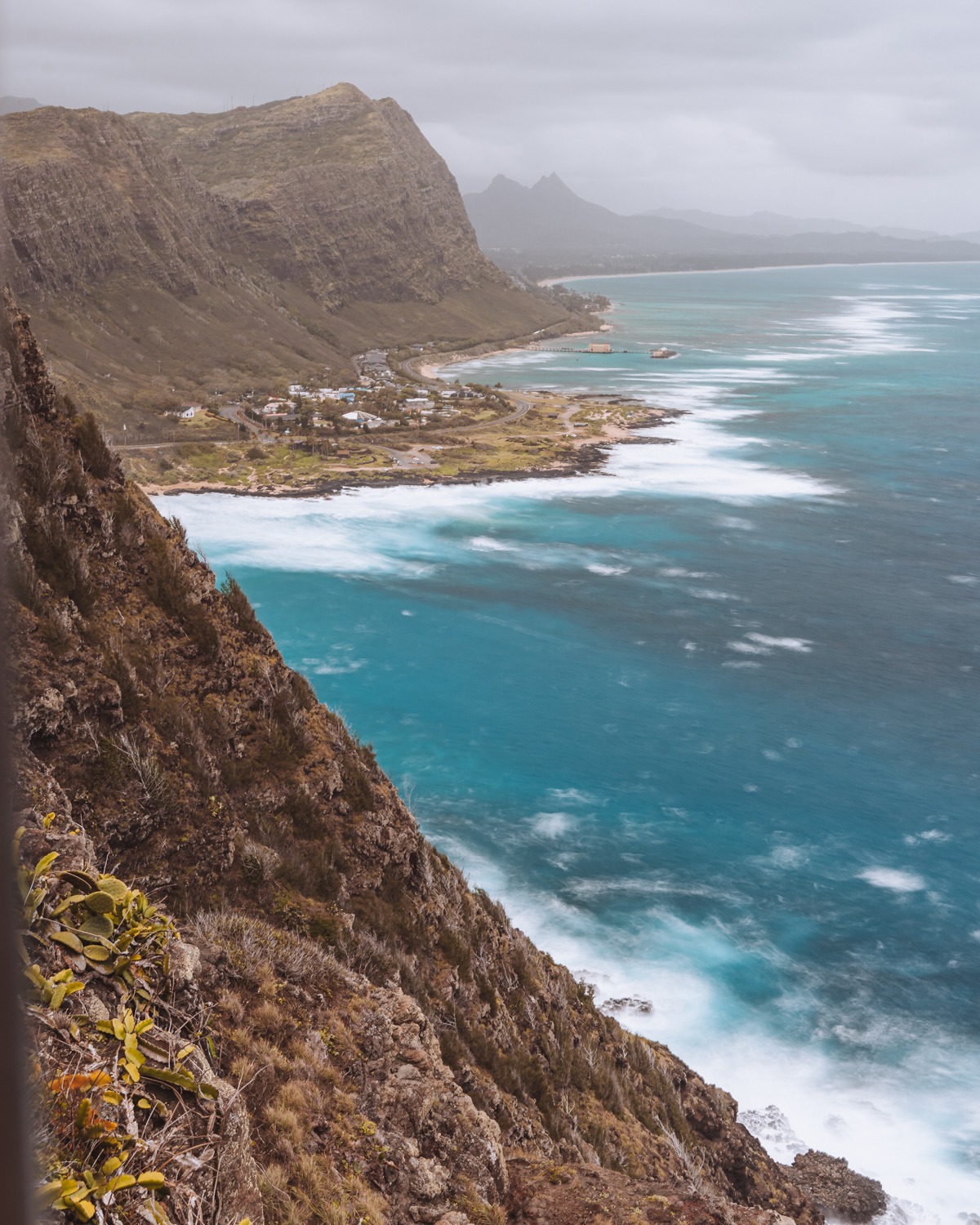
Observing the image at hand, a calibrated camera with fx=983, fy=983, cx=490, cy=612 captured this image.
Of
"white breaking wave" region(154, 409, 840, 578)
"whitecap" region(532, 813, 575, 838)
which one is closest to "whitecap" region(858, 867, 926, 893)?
"whitecap" region(532, 813, 575, 838)

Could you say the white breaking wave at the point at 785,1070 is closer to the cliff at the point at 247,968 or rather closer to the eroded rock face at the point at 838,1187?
Answer: the eroded rock face at the point at 838,1187

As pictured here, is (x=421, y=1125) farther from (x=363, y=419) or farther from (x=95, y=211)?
(x=95, y=211)

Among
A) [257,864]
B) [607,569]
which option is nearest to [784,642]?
[607,569]

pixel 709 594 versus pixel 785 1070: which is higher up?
pixel 709 594

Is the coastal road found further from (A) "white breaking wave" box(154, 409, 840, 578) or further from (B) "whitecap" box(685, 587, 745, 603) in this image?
(B) "whitecap" box(685, 587, 745, 603)

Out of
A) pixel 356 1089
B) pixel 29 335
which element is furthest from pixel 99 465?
pixel 356 1089

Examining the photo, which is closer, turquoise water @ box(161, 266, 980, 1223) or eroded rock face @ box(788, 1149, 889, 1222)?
eroded rock face @ box(788, 1149, 889, 1222)
